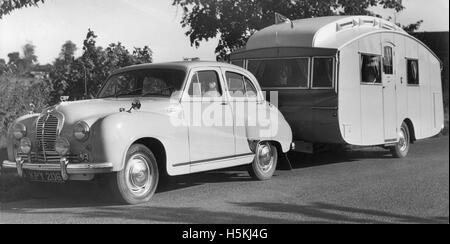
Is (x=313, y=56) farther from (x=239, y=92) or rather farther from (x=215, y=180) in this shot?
(x=215, y=180)

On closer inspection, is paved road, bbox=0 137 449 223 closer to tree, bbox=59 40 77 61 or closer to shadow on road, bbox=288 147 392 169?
shadow on road, bbox=288 147 392 169

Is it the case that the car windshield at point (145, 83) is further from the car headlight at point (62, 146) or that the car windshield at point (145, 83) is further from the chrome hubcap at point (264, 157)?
the chrome hubcap at point (264, 157)

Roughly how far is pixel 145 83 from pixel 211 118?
3.26 ft

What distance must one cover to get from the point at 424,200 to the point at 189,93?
312 centimetres

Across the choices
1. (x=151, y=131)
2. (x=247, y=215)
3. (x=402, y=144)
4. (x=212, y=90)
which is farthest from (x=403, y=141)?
(x=151, y=131)

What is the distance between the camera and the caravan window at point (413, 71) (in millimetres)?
11062

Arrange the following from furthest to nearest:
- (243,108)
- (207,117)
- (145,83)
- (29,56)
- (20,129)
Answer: (29,56) → (243,108) → (145,83) → (207,117) → (20,129)

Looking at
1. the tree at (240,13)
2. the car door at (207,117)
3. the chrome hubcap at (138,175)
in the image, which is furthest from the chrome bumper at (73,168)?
Result: the tree at (240,13)

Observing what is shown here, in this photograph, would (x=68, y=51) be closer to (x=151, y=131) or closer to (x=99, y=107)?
(x=99, y=107)

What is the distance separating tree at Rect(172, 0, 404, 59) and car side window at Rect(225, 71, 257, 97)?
30.8 inches

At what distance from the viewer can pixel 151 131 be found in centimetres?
631

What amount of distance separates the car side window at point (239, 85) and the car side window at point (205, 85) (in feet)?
0.82

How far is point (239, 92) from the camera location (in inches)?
313
